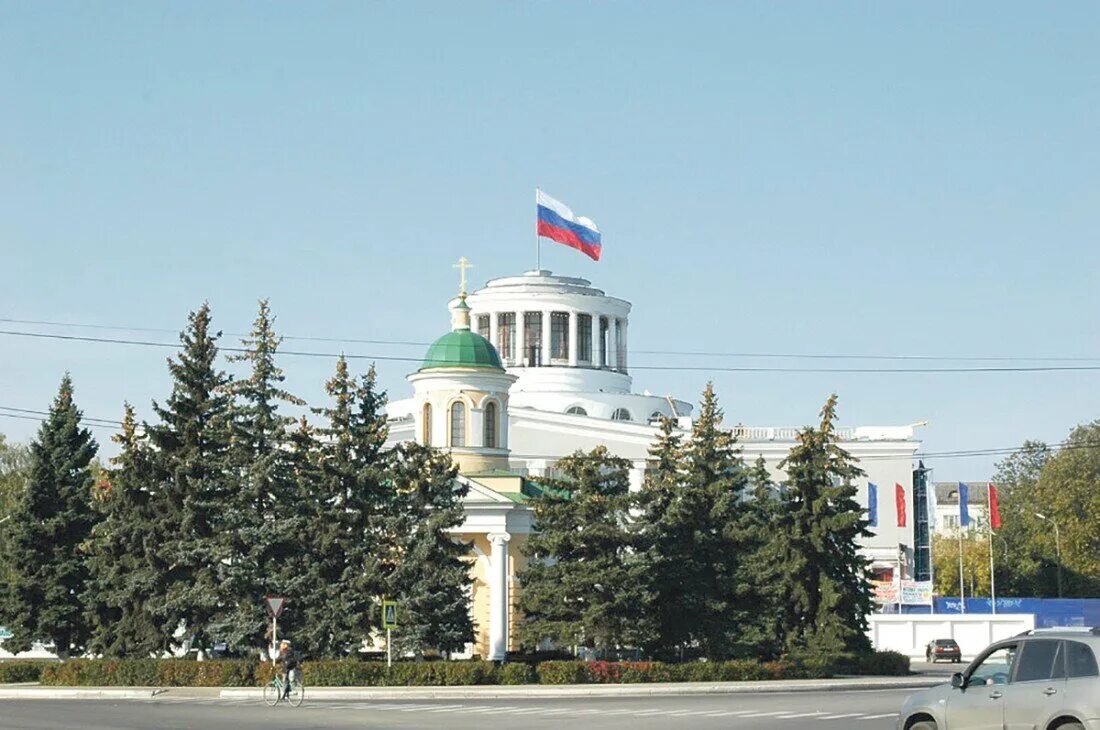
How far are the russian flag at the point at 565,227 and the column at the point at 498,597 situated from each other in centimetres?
2066

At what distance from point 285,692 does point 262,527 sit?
35.5 feet

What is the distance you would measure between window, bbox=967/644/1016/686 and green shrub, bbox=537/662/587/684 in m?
28.2

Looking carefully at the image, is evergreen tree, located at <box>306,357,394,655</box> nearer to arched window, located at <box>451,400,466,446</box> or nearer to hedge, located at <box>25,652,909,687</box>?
hedge, located at <box>25,652,909,687</box>

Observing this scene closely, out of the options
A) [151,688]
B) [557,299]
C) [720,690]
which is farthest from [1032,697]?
[557,299]

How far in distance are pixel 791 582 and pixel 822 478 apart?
12.5ft

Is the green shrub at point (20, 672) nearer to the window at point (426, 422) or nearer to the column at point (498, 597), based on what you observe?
the column at point (498, 597)

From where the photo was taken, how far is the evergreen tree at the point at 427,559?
4984 centimetres

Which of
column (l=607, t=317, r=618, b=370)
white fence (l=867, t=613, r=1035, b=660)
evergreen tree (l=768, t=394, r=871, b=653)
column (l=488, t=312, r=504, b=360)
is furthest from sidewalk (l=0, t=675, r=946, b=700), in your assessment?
column (l=607, t=317, r=618, b=370)

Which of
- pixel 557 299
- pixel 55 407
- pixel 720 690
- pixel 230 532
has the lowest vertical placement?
pixel 720 690

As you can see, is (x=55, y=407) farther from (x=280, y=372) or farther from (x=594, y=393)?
(x=594, y=393)

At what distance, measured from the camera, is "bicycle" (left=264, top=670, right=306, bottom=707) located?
134ft

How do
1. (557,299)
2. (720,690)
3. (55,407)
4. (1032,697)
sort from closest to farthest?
(1032,697) → (720,690) → (55,407) → (557,299)

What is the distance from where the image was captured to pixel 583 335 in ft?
325

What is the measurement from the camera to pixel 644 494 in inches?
2121
